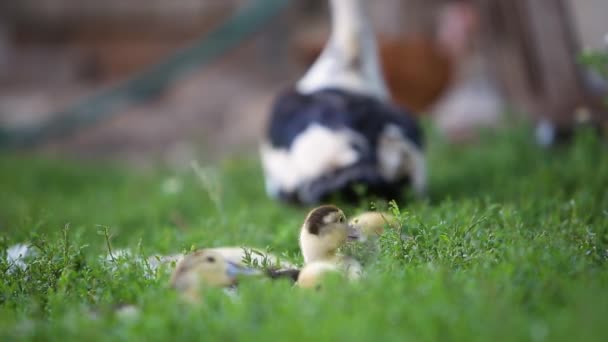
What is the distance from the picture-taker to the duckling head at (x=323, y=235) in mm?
1670

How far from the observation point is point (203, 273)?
1.53 meters

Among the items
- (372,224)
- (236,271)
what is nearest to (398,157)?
(372,224)

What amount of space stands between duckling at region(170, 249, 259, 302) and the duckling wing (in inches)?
44.6

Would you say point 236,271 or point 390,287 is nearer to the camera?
point 390,287

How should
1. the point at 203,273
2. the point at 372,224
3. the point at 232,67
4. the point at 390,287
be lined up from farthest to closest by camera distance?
the point at 232,67, the point at 372,224, the point at 203,273, the point at 390,287

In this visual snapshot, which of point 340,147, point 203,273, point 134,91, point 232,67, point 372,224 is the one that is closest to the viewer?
point 203,273

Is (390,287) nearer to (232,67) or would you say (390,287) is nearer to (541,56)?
(541,56)

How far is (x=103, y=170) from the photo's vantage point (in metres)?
4.96

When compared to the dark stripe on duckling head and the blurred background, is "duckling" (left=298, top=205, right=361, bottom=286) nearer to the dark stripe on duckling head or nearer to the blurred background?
the dark stripe on duckling head

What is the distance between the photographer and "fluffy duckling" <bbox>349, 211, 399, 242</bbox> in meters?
1.75

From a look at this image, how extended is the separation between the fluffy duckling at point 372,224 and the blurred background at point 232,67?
196cm

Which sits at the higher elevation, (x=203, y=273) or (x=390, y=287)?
(x=203, y=273)

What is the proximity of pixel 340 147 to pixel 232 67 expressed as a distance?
4.83 m

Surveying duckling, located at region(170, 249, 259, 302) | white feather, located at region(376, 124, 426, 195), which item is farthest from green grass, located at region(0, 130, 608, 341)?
white feather, located at region(376, 124, 426, 195)
